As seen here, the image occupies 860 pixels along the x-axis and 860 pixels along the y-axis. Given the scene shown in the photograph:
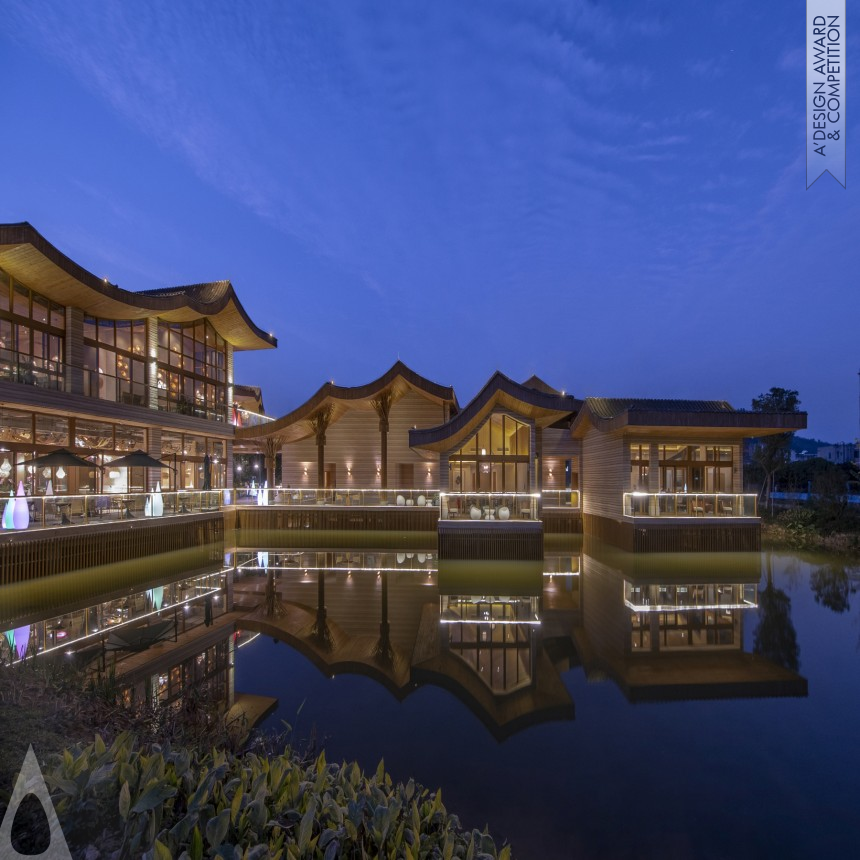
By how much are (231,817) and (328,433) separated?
2320cm

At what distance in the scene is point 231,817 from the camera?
232cm

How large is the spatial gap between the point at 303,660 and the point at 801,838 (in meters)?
6.02

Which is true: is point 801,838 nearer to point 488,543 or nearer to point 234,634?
point 234,634

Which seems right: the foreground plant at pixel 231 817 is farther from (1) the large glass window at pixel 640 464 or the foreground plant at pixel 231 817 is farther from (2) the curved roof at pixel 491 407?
(1) the large glass window at pixel 640 464

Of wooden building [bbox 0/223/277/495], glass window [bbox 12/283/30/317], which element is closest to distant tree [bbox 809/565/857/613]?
wooden building [bbox 0/223/277/495]

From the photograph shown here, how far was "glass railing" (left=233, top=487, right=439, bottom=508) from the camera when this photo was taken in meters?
20.0

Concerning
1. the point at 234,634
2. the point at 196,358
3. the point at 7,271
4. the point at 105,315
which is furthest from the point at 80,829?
the point at 196,358

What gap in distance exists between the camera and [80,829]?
7.65ft

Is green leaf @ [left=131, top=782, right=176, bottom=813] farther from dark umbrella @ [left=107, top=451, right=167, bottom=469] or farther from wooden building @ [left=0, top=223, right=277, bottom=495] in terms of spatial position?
dark umbrella @ [left=107, top=451, right=167, bottom=469]

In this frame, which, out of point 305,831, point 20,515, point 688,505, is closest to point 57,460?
point 20,515

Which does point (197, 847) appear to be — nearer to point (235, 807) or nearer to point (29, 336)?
point (235, 807)

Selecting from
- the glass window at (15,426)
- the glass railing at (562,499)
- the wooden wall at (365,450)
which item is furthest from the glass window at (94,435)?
the glass railing at (562,499)

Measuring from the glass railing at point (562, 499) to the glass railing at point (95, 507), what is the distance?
1340 cm

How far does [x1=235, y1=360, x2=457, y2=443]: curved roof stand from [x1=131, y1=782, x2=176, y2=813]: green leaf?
59.3 ft
